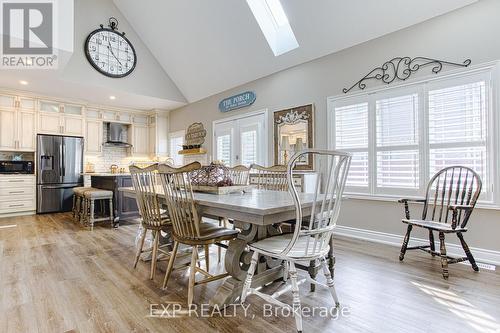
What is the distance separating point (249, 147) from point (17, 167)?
→ 16.1 ft

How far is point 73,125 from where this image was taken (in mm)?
6297

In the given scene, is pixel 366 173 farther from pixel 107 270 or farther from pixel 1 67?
pixel 1 67

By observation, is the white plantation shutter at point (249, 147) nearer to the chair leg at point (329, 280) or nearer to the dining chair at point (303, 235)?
the dining chair at point (303, 235)

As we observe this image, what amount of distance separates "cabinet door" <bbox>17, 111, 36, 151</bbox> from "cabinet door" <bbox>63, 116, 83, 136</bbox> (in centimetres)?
58

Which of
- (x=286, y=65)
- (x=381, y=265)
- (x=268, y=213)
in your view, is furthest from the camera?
(x=286, y=65)

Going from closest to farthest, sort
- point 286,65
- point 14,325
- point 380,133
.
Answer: point 14,325, point 380,133, point 286,65

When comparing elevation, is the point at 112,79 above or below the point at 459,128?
above

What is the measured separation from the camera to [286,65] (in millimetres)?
4469

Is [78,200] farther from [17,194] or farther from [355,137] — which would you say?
[355,137]

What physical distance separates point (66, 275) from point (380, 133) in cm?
384

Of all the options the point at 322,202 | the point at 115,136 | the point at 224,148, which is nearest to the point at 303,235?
the point at 322,202

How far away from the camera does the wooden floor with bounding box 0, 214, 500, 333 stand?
5.35 feet

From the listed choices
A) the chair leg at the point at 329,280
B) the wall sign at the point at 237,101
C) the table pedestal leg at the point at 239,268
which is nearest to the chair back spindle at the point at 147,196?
the table pedestal leg at the point at 239,268

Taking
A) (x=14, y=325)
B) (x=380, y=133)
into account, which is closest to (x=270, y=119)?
(x=380, y=133)
